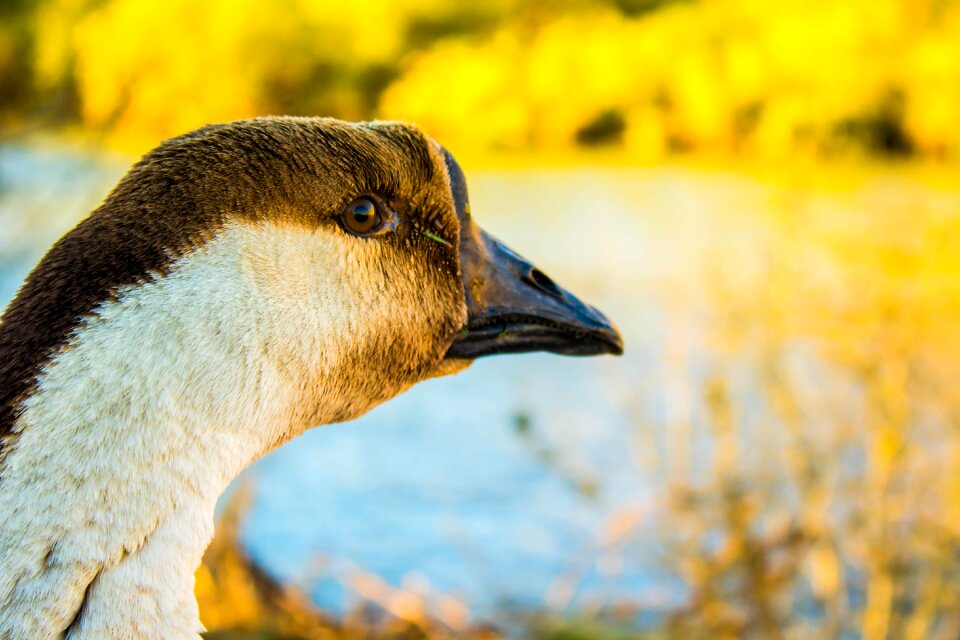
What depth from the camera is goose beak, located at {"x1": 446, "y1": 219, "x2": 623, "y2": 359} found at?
2055mm

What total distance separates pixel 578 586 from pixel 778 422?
1.62 meters

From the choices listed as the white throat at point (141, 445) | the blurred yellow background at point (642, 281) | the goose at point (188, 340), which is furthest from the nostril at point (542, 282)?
the blurred yellow background at point (642, 281)

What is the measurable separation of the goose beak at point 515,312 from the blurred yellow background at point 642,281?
2.23 m

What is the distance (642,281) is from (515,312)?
655cm

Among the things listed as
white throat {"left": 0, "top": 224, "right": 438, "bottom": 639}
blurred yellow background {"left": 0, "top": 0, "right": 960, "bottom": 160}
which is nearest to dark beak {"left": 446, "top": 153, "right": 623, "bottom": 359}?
white throat {"left": 0, "top": 224, "right": 438, "bottom": 639}

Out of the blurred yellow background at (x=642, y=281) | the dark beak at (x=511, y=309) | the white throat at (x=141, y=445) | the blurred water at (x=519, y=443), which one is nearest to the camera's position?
the white throat at (x=141, y=445)

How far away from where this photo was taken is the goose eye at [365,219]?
182 cm

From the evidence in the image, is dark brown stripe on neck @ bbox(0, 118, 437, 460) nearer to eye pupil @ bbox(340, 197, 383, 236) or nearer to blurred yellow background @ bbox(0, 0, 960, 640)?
eye pupil @ bbox(340, 197, 383, 236)

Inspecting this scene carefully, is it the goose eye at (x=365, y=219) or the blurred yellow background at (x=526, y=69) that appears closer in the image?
the goose eye at (x=365, y=219)

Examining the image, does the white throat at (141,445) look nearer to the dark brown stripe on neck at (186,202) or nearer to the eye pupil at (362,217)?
the dark brown stripe on neck at (186,202)

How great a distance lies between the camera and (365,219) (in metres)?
1.85

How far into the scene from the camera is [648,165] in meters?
7.46

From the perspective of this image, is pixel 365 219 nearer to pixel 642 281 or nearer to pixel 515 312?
pixel 515 312

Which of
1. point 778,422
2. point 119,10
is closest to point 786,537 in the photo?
point 778,422
